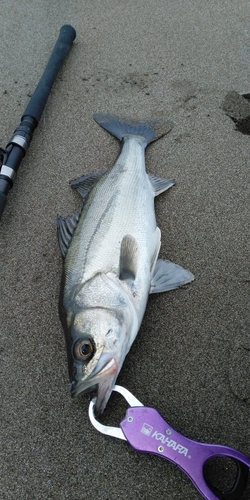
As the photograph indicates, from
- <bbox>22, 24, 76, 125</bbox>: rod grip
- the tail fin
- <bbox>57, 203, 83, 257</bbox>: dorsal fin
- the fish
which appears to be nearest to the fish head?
the fish

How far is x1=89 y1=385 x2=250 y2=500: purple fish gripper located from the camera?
1792 mm

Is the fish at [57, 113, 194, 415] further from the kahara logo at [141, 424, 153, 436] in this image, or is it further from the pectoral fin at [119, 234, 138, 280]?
the kahara logo at [141, 424, 153, 436]

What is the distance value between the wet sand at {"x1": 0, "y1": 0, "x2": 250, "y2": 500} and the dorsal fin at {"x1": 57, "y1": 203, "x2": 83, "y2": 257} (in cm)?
21

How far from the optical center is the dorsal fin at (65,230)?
253 cm

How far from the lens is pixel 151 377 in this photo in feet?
7.42

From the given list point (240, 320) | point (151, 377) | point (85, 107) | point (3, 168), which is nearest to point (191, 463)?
point (151, 377)

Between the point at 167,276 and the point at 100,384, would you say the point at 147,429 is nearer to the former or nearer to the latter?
the point at 100,384

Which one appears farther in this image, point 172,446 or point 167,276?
point 167,276

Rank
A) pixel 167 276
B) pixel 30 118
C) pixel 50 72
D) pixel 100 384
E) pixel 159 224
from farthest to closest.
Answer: pixel 50 72 → pixel 30 118 → pixel 159 224 → pixel 167 276 → pixel 100 384

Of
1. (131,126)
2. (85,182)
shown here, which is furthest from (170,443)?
(131,126)

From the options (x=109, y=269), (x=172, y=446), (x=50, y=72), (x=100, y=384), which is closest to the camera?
(x=172, y=446)

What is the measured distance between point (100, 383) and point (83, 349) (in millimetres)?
190

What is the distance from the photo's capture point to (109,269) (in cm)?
233

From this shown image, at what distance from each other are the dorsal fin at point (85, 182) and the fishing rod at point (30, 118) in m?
0.49
